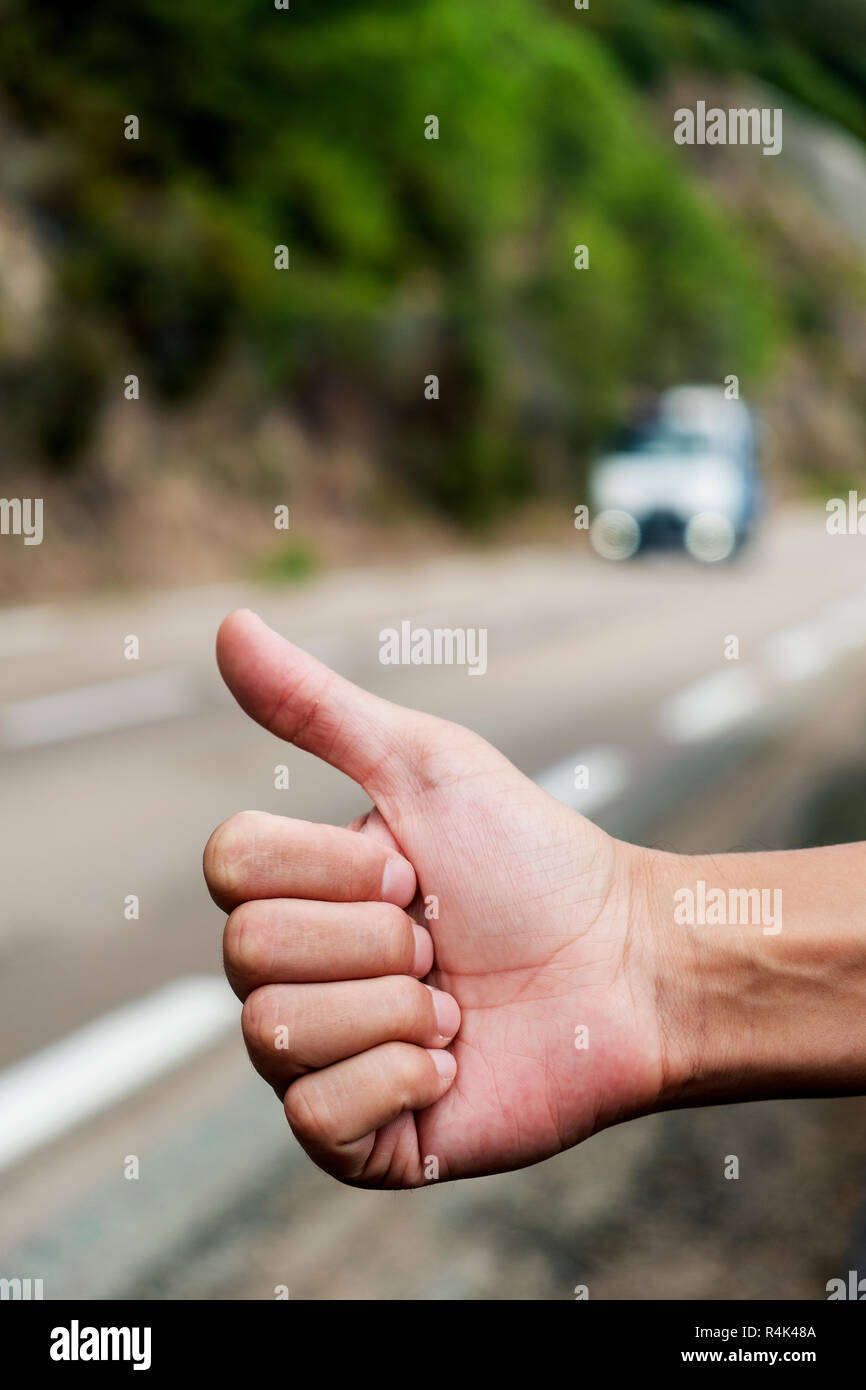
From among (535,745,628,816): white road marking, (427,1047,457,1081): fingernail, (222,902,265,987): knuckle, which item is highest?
(535,745,628,816): white road marking

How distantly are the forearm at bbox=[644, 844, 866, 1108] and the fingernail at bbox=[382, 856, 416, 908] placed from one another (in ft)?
1.18

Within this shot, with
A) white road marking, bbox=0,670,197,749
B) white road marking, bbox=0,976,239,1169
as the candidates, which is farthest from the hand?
white road marking, bbox=0,670,197,749

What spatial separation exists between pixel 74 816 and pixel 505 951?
4.64 metres

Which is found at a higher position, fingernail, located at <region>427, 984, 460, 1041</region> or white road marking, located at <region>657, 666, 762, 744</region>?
white road marking, located at <region>657, 666, 762, 744</region>

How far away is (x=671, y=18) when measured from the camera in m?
1.72

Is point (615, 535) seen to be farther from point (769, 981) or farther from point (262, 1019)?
point (262, 1019)

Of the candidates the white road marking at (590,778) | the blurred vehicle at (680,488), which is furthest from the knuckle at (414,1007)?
the blurred vehicle at (680,488)

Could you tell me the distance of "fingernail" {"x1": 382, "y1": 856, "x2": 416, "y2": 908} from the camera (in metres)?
1.92

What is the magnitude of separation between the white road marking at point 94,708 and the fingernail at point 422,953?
6.24 meters

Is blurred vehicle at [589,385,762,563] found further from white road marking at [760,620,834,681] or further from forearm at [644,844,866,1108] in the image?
forearm at [644,844,866,1108]

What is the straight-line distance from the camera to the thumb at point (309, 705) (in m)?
1.83

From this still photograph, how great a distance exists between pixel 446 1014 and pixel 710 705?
25.7 ft
